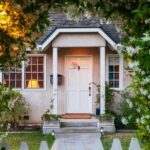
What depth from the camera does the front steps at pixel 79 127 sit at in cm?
1683

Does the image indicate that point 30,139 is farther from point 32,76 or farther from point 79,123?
point 32,76

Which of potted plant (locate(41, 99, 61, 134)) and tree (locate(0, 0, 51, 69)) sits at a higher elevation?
tree (locate(0, 0, 51, 69))

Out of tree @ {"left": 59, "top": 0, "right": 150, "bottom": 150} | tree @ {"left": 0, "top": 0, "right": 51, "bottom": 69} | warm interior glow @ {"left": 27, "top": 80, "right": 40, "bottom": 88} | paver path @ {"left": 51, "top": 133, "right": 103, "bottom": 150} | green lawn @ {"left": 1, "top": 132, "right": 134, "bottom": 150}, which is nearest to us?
tree @ {"left": 59, "top": 0, "right": 150, "bottom": 150}

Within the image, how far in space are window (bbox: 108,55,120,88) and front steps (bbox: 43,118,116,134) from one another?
2.23m

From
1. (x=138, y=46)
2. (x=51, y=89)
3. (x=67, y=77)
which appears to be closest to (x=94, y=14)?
(x=138, y=46)

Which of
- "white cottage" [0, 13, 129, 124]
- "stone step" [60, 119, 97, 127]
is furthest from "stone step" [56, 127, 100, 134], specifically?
"white cottage" [0, 13, 129, 124]

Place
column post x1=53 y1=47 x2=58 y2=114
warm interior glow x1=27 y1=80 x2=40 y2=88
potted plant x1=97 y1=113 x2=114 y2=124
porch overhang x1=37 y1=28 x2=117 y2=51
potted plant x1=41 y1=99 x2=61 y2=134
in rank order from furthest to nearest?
1. warm interior glow x1=27 y1=80 x2=40 y2=88
2. column post x1=53 y1=47 x2=58 y2=114
3. porch overhang x1=37 y1=28 x2=117 y2=51
4. potted plant x1=97 y1=113 x2=114 y2=124
5. potted plant x1=41 y1=99 x2=61 y2=134

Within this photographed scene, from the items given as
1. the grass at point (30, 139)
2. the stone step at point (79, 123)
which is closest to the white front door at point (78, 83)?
the stone step at point (79, 123)

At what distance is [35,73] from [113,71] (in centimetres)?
318

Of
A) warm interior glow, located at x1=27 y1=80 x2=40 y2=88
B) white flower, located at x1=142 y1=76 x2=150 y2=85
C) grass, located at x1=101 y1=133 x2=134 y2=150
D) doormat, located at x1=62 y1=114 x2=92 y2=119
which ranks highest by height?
warm interior glow, located at x1=27 y1=80 x2=40 y2=88

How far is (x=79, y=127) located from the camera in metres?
17.3

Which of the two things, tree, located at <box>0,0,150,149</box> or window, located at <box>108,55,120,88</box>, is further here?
window, located at <box>108,55,120,88</box>

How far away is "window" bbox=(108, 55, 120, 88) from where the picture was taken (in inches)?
774

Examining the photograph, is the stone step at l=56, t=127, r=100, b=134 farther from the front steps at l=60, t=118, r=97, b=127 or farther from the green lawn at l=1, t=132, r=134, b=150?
the green lawn at l=1, t=132, r=134, b=150
